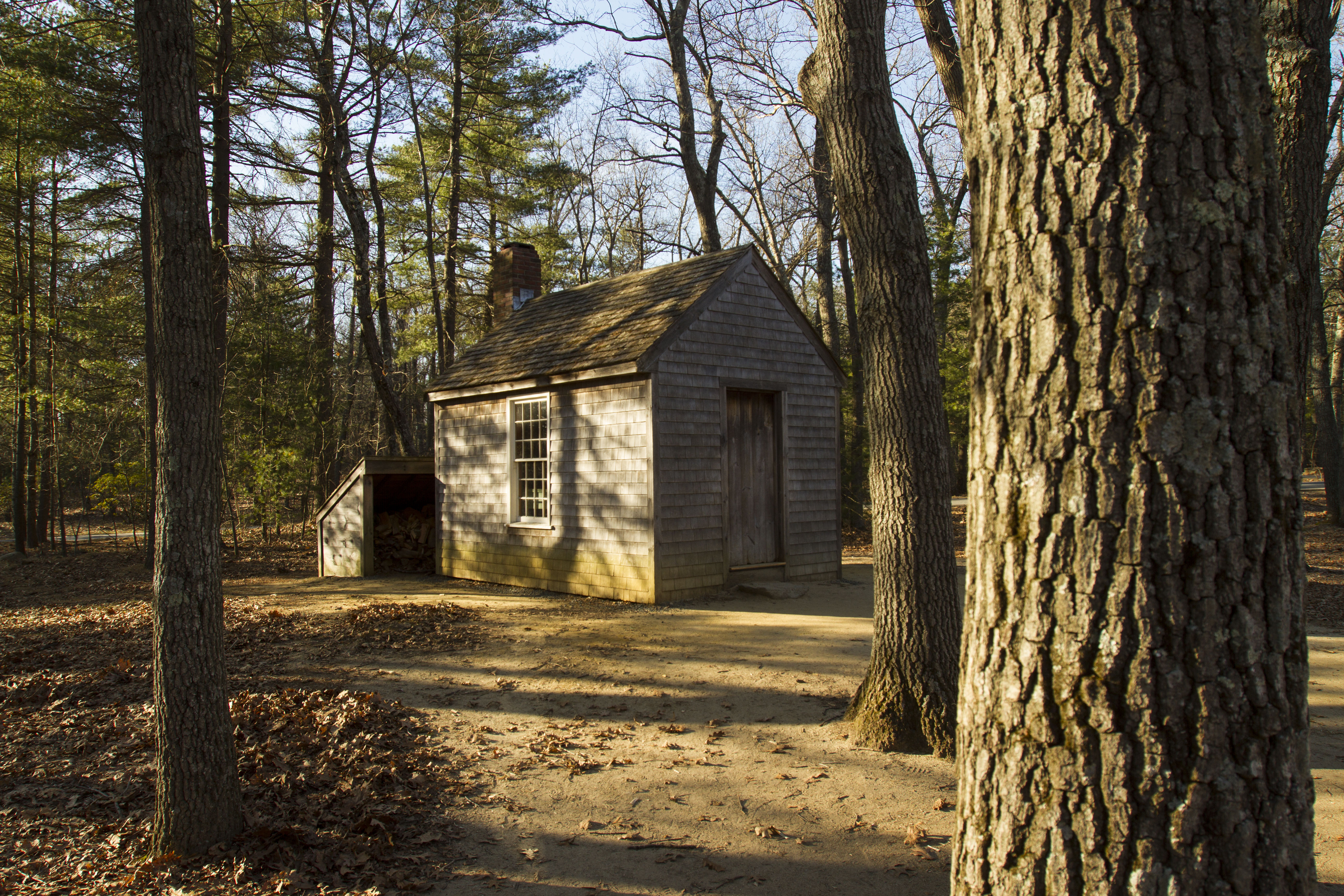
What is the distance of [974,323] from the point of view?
224cm

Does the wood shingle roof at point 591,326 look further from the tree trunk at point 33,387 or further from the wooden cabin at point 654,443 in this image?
the tree trunk at point 33,387

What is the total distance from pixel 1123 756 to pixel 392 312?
27.2 meters

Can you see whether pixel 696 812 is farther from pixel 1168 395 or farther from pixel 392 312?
pixel 392 312

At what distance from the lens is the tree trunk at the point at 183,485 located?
395 cm

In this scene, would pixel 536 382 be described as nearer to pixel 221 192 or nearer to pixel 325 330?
pixel 221 192

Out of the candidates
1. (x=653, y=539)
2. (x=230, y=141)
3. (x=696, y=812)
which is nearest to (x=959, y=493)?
(x=653, y=539)

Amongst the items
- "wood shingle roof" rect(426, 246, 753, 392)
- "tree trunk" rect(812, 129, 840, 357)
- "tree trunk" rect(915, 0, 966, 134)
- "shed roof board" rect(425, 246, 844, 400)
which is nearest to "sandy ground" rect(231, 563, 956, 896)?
"shed roof board" rect(425, 246, 844, 400)

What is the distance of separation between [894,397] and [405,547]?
11.9m

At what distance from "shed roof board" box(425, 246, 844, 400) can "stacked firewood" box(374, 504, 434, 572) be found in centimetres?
250

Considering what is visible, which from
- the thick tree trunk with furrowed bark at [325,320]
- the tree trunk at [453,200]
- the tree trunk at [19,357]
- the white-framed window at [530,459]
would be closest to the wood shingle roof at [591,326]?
the white-framed window at [530,459]

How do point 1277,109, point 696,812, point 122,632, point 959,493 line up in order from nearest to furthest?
point 1277,109 < point 696,812 < point 122,632 < point 959,493

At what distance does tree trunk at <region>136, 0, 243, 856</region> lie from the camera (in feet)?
13.0

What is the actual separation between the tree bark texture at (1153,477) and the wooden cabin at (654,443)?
8.80 metres

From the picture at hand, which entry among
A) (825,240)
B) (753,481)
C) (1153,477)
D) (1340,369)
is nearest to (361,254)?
(753,481)
